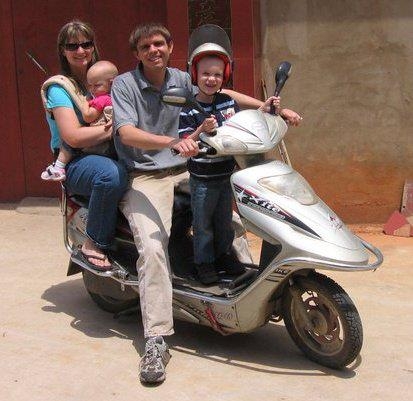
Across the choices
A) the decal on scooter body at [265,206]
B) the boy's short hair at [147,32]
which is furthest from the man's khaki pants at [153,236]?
the boy's short hair at [147,32]

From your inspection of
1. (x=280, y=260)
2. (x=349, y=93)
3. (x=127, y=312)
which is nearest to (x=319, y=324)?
(x=280, y=260)

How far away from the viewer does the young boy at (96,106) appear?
14.0 feet

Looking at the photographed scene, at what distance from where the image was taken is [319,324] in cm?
380

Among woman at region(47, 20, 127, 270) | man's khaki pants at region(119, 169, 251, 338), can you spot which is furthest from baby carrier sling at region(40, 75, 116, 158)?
man's khaki pants at region(119, 169, 251, 338)

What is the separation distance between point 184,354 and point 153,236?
66cm

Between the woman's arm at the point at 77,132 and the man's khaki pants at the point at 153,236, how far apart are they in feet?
0.94

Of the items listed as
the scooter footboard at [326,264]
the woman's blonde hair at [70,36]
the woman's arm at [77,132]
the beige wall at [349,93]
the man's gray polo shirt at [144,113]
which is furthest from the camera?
the beige wall at [349,93]

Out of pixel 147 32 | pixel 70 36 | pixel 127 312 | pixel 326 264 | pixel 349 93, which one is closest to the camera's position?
pixel 326 264

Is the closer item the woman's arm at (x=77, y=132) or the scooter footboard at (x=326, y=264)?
the scooter footboard at (x=326, y=264)

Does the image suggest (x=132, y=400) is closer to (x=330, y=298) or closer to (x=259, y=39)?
(x=330, y=298)

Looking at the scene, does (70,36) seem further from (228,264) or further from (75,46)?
(228,264)

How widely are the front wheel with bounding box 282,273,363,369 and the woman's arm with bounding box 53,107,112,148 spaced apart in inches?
52.5

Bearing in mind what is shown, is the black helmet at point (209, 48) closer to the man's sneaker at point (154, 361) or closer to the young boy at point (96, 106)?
the young boy at point (96, 106)

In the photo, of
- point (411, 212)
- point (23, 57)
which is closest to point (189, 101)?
point (411, 212)
